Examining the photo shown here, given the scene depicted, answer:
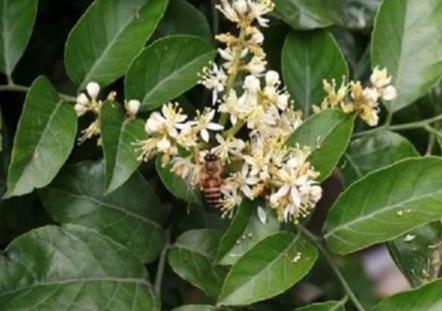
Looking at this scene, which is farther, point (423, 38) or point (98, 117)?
point (423, 38)

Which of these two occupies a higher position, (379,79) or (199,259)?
(379,79)

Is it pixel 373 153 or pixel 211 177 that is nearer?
pixel 211 177

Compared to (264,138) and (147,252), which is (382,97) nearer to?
(264,138)

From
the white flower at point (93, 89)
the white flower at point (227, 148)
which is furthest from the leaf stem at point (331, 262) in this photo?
the white flower at point (93, 89)


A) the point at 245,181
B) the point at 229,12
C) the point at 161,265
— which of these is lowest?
the point at 161,265

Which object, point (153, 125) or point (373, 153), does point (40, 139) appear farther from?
point (373, 153)

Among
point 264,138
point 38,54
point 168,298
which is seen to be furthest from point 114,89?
point 168,298

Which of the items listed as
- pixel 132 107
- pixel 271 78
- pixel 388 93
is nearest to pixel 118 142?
pixel 132 107

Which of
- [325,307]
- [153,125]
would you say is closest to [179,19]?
[153,125]
